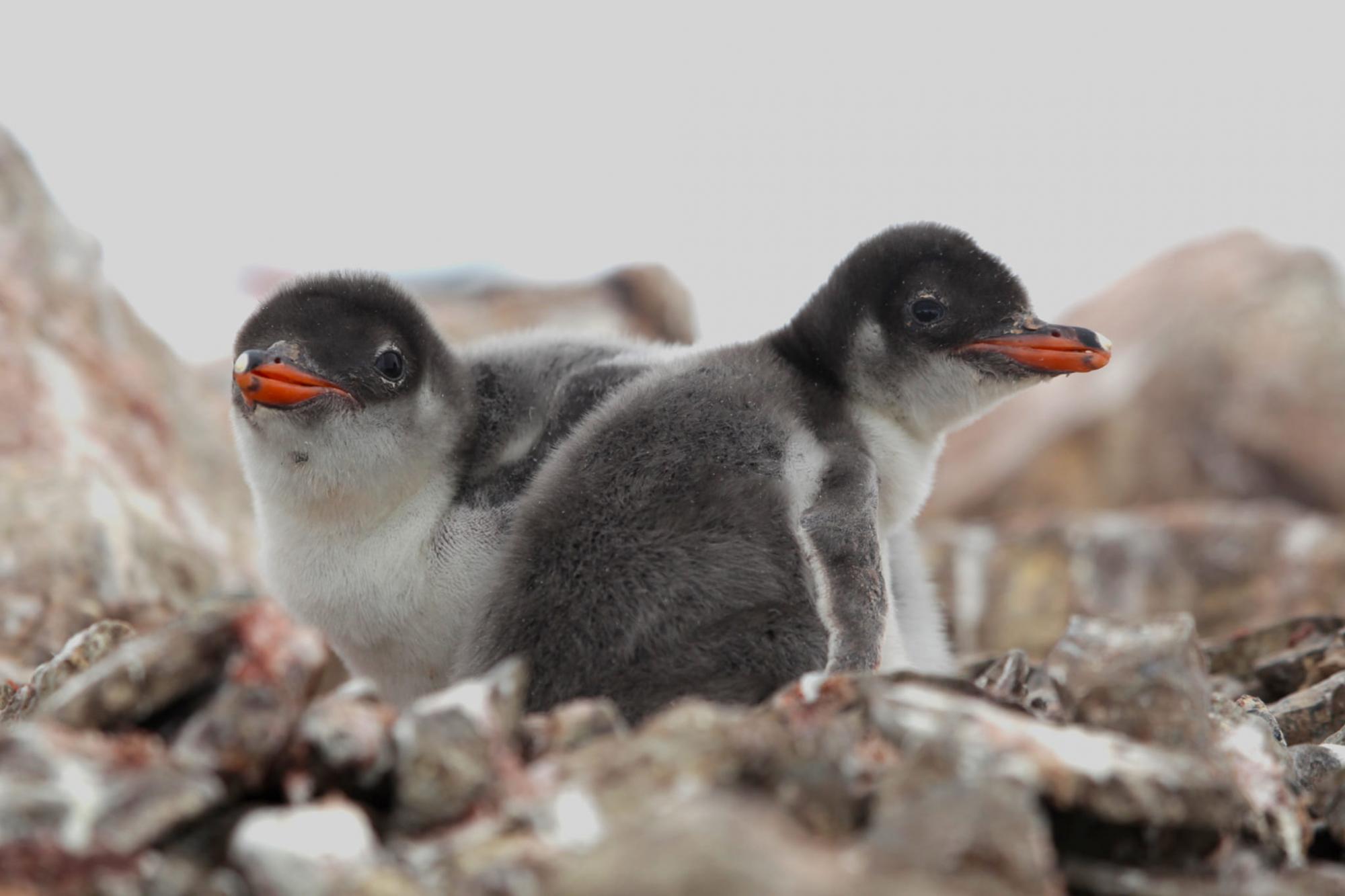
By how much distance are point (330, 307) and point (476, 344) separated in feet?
2.75

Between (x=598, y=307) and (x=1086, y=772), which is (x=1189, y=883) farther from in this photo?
(x=598, y=307)

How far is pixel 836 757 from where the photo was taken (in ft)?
6.76

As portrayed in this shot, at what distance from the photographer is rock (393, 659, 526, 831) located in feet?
6.84

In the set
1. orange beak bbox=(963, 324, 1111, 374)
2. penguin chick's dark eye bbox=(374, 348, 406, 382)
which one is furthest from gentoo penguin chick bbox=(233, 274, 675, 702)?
orange beak bbox=(963, 324, 1111, 374)

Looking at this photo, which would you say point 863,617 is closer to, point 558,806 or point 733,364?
point 733,364

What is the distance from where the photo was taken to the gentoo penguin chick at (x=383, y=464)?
12.4 feet

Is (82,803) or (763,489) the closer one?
(82,803)

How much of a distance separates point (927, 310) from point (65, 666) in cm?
236

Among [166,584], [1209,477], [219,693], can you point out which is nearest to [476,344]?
[166,584]

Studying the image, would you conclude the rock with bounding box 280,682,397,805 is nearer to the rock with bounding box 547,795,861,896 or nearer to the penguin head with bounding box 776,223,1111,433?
the rock with bounding box 547,795,861,896

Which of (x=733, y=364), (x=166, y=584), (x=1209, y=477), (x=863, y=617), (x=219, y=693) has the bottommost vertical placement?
(x=1209, y=477)

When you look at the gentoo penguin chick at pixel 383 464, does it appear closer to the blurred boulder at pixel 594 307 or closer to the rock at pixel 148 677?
the rock at pixel 148 677

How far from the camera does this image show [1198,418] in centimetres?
1112

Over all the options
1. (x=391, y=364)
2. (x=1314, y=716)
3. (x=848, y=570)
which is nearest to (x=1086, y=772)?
(x=848, y=570)
